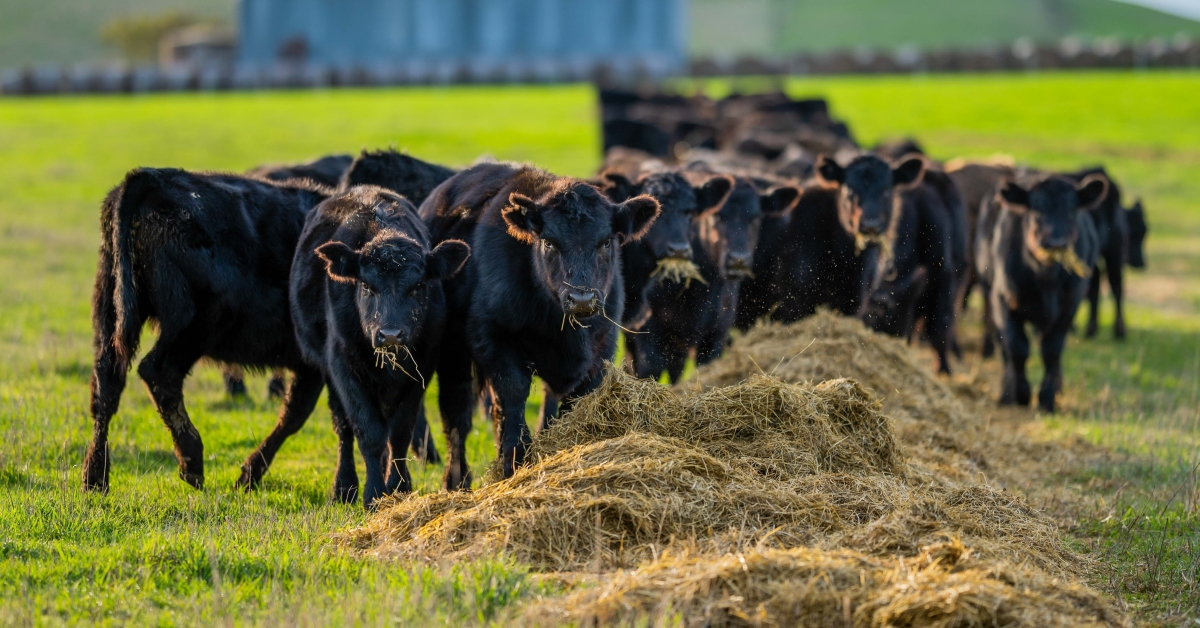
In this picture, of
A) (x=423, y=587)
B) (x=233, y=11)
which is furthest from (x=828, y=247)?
(x=233, y=11)

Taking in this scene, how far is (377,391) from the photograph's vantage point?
7207 millimetres

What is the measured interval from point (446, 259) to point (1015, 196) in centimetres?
640

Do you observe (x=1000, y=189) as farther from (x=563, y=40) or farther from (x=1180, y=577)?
(x=563, y=40)

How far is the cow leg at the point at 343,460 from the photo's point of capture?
7250mm

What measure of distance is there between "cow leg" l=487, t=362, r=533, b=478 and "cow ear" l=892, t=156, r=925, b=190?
17.4 feet

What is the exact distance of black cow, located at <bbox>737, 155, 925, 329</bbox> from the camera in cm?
1096

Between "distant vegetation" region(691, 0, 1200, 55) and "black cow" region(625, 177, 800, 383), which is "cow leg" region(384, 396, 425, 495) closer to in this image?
"black cow" region(625, 177, 800, 383)

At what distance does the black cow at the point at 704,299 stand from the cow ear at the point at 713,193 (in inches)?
8.0

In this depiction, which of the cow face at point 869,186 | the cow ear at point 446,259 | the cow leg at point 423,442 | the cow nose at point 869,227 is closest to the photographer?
the cow ear at point 446,259

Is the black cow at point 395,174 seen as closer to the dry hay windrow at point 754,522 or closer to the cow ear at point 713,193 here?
the cow ear at point 713,193

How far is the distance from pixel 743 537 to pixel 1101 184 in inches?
278

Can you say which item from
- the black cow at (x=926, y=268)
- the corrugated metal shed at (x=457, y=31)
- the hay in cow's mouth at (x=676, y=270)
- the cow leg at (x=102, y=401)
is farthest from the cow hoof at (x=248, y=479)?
the corrugated metal shed at (x=457, y=31)

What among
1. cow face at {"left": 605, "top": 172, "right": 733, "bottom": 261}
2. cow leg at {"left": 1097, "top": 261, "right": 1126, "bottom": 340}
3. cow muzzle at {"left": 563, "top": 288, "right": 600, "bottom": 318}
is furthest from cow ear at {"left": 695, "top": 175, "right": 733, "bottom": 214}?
cow leg at {"left": 1097, "top": 261, "right": 1126, "bottom": 340}

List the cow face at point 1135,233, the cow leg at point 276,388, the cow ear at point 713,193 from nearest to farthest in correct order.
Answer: the cow ear at point 713,193 → the cow leg at point 276,388 → the cow face at point 1135,233
